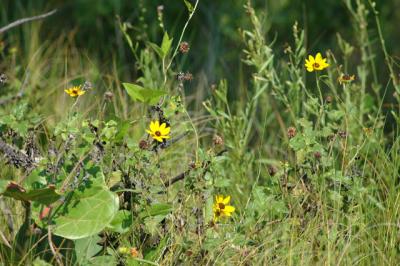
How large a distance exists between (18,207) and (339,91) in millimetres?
1947

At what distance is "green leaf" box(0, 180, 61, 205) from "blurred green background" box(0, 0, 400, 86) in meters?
2.88

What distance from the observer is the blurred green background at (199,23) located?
567 cm

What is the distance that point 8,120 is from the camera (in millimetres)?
2717

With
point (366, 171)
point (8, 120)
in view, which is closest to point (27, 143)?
point (8, 120)

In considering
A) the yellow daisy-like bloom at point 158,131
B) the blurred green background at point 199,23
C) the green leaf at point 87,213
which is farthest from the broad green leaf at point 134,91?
the blurred green background at point 199,23

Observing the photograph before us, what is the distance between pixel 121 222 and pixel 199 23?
3.77m

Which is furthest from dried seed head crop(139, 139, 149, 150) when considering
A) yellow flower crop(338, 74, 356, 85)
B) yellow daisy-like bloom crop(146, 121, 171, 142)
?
yellow flower crop(338, 74, 356, 85)

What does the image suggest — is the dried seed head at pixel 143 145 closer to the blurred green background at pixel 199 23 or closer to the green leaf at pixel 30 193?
the green leaf at pixel 30 193

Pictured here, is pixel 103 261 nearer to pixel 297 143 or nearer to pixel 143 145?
pixel 143 145

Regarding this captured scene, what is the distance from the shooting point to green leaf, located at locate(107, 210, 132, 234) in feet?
8.54

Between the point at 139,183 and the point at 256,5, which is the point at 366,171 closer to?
the point at 139,183

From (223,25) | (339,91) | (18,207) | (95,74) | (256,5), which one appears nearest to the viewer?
(18,207)

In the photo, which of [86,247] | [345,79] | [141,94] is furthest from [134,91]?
[345,79]

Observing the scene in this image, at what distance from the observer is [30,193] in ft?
8.12
